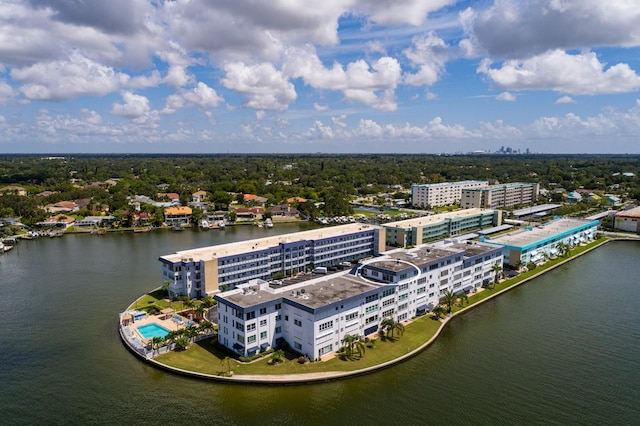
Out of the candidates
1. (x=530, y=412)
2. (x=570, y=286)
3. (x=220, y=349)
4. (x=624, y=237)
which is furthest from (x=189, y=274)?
(x=624, y=237)

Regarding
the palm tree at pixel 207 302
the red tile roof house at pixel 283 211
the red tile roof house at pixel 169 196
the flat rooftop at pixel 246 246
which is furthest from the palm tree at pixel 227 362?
the red tile roof house at pixel 169 196

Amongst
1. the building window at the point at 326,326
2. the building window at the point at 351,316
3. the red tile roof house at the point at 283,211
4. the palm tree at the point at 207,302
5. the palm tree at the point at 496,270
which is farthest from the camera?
the red tile roof house at the point at 283,211

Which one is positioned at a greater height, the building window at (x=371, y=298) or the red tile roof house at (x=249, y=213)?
the building window at (x=371, y=298)

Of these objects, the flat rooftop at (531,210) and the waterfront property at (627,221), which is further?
the flat rooftop at (531,210)

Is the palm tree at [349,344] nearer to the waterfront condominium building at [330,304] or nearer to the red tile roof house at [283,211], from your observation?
the waterfront condominium building at [330,304]

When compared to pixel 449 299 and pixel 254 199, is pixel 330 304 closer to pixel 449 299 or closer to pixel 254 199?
pixel 449 299
